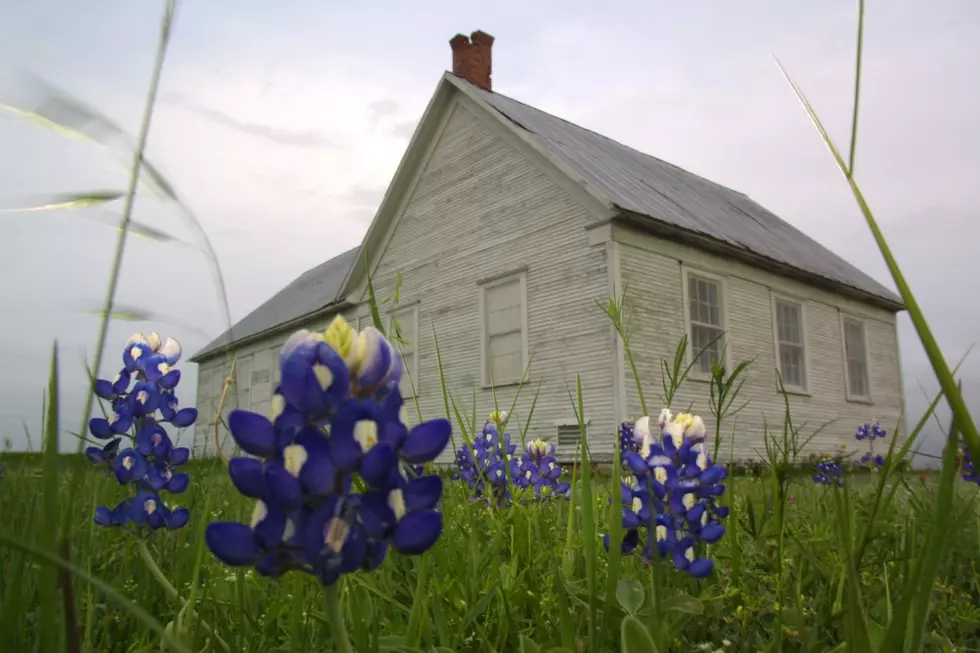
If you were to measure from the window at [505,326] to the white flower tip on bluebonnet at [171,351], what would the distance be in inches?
393

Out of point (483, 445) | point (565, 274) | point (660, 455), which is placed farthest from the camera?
point (565, 274)

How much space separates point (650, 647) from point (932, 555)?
1.65 ft

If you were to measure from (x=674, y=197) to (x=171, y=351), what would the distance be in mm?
13059

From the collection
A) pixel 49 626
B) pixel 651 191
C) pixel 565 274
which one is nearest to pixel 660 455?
pixel 49 626

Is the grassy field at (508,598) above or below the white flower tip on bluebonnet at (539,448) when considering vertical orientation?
below

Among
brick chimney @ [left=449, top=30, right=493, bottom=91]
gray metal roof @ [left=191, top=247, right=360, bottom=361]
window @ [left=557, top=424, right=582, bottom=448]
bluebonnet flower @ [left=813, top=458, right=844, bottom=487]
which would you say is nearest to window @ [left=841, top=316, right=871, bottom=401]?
window @ [left=557, top=424, right=582, bottom=448]

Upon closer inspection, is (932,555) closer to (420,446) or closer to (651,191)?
(420,446)

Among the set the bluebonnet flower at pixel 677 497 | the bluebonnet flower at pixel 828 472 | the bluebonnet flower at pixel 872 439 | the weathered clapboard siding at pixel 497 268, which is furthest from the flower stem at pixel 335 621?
the weathered clapboard siding at pixel 497 268

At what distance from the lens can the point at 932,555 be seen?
2.88 feet

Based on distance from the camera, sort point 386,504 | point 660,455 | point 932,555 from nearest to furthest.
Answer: point 932,555 < point 386,504 < point 660,455

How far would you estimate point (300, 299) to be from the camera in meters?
22.8

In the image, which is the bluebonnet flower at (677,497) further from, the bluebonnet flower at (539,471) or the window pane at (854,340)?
the window pane at (854,340)

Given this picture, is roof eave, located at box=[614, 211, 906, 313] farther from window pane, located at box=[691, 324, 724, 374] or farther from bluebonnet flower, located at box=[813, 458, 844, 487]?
bluebonnet flower, located at box=[813, 458, 844, 487]

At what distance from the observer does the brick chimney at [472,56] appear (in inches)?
615
